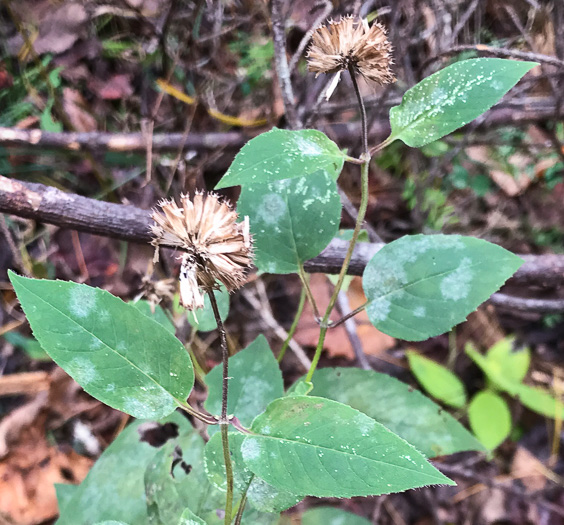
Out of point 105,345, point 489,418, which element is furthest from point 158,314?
point 489,418

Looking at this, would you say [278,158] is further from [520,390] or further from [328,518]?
[520,390]

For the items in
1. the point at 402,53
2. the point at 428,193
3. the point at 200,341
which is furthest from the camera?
the point at 428,193

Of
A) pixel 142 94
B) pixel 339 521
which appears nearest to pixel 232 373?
pixel 339 521

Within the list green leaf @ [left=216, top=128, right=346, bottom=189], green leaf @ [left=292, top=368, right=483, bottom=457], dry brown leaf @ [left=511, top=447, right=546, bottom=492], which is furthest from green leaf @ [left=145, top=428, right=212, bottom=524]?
dry brown leaf @ [left=511, top=447, right=546, bottom=492]

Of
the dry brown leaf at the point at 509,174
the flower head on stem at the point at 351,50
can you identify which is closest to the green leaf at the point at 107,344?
the flower head on stem at the point at 351,50

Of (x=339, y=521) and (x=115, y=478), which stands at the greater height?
(x=115, y=478)

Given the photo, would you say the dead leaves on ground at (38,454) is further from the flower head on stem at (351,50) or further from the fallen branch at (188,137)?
the flower head on stem at (351,50)

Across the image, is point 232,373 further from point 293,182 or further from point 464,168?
point 464,168
